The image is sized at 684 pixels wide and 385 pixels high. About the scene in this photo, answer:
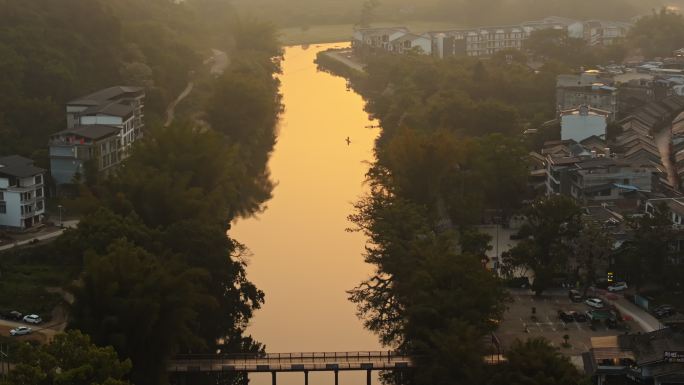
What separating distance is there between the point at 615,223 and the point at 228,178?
17.7 feet

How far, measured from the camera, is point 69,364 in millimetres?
8289

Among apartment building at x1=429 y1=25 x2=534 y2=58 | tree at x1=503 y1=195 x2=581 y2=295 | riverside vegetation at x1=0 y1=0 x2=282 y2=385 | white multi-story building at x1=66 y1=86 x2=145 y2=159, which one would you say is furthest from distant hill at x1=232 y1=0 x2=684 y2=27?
tree at x1=503 y1=195 x2=581 y2=295

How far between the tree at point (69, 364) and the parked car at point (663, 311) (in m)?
5.41

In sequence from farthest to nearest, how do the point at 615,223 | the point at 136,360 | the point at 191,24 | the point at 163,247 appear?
the point at 191,24 → the point at 615,223 → the point at 163,247 → the point at 136,360

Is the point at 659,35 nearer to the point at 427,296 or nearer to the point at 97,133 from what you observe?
the point at 97,133

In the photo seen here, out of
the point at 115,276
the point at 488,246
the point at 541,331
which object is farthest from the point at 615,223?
the point at 115,276

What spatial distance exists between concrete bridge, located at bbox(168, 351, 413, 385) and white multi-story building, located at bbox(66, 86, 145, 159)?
7.35m

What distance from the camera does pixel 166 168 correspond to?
558 inches

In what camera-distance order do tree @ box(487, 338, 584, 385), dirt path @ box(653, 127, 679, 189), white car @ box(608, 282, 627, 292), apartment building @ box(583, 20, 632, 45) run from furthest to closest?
apartment building @ box(583, 20, 632, 45) → dirt path @ box(653, 127, 679, 189) → white car @ box(608, 282, 627, 292) → tree @ box(487, 338, 584, 385)

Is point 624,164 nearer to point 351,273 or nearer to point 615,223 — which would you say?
point 615,223

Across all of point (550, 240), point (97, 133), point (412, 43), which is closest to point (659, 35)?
point (412, 43)

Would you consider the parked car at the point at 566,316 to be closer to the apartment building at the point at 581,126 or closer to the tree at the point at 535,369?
the tree at the point at 535,369

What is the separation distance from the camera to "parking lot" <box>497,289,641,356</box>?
10578 mm

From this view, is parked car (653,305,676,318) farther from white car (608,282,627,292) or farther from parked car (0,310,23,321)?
parked car (0,310,23,321)
